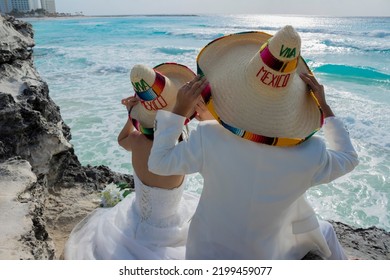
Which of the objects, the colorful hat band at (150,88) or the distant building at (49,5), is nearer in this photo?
the colorful hat band at (150,88)

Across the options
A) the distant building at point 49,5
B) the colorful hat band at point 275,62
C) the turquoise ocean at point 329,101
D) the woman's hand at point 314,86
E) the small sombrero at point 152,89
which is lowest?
the distant building at point 49,5

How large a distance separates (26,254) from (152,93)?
101 centimetres

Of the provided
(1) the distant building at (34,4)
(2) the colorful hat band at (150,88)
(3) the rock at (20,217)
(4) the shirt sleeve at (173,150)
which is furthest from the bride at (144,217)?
(1) the distant building at (34,4)

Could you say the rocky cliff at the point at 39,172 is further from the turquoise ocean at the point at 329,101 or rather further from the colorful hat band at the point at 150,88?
the turquoise ocean at the point at 329,101

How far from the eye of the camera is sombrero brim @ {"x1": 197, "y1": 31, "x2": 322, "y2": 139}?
151cm

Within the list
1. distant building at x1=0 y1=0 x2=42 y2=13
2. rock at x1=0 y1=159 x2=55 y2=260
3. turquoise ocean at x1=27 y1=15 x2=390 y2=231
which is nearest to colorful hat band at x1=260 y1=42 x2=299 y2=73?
rock at x1=0 y1=159 x2=55 y2=260

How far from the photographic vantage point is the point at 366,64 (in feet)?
49.0

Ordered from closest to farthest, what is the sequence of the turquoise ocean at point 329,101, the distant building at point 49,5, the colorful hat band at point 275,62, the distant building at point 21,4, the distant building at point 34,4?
the colorful hat band at point 275,62
the turquoise ocean at point 329,101
the distant building at point 21,4
the distant building at point 34,4
the distant building at point 49,5

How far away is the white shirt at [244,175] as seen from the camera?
1.57 meters

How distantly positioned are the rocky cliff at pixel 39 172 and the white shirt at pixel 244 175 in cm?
104

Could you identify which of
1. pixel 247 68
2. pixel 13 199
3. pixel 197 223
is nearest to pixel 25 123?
pixel 13 199

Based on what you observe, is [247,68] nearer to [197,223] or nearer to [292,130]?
[292,130]

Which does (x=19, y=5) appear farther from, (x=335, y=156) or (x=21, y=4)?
(x=335, y=156)

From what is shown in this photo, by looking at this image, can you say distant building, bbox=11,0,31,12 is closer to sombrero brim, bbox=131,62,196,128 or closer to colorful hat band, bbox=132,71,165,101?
sombrero brim, bbox=131,62,196,128
